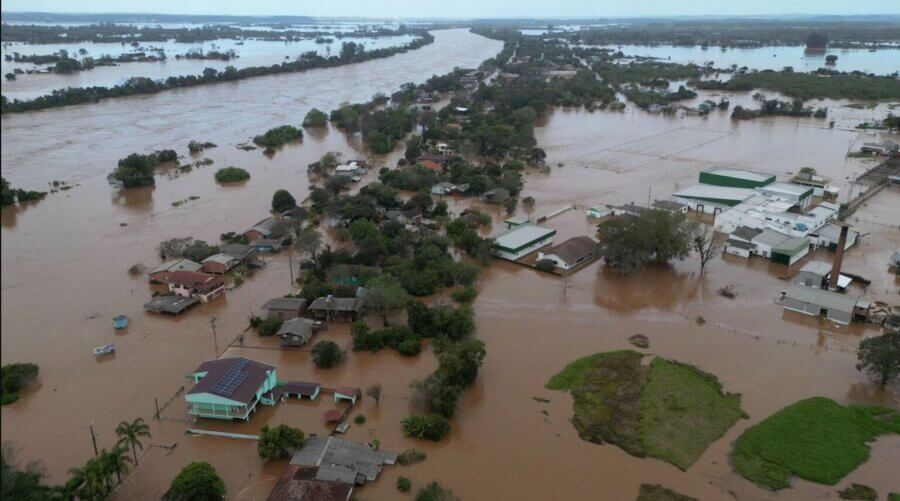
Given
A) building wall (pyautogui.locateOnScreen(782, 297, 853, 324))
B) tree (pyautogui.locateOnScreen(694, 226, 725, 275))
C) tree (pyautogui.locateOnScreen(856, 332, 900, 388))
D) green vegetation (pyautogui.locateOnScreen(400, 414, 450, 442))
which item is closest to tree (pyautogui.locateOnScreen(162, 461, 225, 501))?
green vegetation (pyautogui.locateOnScreen(400, 414, 450, 442))

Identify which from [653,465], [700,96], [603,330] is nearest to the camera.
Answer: [653,465]

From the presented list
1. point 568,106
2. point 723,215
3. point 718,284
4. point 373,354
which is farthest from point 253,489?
point 568,106

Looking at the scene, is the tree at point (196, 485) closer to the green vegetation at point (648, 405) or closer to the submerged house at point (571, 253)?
the green vegetation at point (648, 405)

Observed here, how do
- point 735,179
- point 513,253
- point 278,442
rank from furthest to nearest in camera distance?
1. point 735,179
2. point 513,253
3. point 278,442

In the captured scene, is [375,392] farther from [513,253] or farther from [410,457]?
[513,253]

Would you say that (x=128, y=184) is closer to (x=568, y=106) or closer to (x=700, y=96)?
(x=568, y=106)

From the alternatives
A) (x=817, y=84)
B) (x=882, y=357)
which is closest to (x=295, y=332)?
(x=882, y=357)
